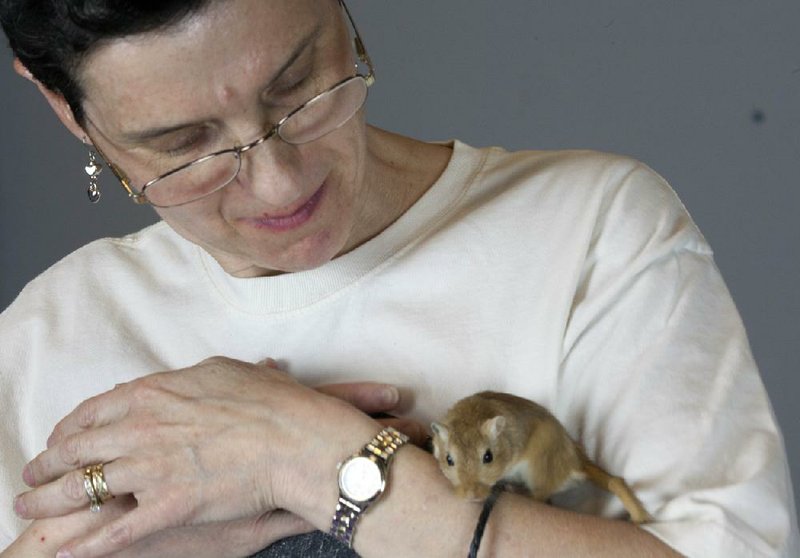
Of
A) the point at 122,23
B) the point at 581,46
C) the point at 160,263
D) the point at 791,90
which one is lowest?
the point at 791,90

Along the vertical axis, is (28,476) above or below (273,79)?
below

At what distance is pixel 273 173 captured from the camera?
135cm

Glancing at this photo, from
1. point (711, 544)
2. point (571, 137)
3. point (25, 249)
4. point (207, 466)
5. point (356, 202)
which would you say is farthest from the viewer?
point (25, 249)

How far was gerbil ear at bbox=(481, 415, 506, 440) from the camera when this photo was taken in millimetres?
1351

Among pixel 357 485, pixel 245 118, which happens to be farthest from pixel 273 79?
pixel 357 485

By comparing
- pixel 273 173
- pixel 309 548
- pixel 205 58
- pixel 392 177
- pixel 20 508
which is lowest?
pixel 309 548

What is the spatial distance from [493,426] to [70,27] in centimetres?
61

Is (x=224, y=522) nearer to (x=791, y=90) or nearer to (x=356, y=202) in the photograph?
(x=356, y=202)

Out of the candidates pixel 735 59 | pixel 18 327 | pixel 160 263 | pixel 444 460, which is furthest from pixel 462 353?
pixel 735 59

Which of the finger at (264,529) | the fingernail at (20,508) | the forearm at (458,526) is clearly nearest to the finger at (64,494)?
the fingernail at (20,508)

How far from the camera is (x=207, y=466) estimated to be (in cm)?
136

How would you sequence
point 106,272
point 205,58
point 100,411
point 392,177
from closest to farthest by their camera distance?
point 205,58
point 100,411
point 392,177
point 106,272

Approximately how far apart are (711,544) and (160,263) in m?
0.87

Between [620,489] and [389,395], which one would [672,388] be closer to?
[620,489]
